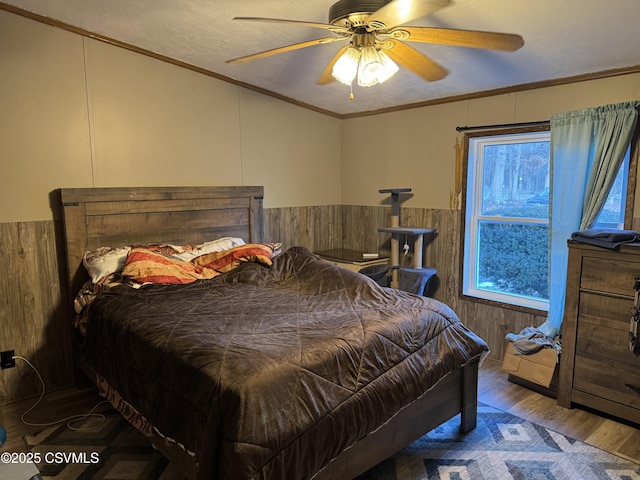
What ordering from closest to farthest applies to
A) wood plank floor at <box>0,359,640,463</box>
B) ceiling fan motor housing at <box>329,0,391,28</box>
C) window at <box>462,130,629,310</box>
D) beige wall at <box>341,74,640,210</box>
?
ceiling fan motor housing at <box>329,0,391,28</box>, wood plank floor at <box>0,359,640,463</box>, beige wall at <box>341,74,640,210</box>, window at <box>462,130,629,310</box>

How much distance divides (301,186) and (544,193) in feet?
7.23

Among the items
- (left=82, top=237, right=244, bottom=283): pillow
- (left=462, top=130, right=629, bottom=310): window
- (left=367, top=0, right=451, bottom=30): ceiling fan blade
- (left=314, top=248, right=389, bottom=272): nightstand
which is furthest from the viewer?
(left=314, top=248, right=389, bottom=272): nightstand

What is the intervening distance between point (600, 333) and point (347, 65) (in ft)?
7.05

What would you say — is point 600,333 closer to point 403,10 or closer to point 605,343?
point 605,343

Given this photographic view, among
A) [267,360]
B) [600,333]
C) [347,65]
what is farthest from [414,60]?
[600,333]

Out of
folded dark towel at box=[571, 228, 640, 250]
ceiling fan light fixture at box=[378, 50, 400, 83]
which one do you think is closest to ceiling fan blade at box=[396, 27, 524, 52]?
ceiling fan light fixture at box=[378, 50, 400, 83]

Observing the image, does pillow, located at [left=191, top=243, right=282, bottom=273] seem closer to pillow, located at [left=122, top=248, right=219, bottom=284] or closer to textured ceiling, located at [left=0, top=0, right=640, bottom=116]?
pillow, located at [left=122, top=248, right=219, bottom=284]

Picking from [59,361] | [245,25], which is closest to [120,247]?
[59,361]

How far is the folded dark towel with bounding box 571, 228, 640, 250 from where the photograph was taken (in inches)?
96.7

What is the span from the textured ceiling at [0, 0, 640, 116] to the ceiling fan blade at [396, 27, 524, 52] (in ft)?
1.22

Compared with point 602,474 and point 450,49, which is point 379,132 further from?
point 602,474

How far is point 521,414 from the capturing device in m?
2.71

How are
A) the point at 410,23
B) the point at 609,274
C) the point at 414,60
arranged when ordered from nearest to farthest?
the point at 414,60 < the point at 410,23 < the point at 609,274

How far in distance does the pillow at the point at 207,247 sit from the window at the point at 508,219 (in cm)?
199
